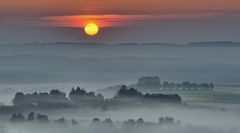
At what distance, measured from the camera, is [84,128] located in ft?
609

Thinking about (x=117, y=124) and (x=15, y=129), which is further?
(x=117, y=124)

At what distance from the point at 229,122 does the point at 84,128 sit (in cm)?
3385

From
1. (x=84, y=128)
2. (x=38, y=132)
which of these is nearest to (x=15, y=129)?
(x=38, y=132)

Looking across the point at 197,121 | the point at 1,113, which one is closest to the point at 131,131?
the point at 197,121

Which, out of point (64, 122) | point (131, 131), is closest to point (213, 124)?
point (131, 131)

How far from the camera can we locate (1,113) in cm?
19500

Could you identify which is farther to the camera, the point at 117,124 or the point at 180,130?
the point at 117,124

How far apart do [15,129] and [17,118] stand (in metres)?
29.6

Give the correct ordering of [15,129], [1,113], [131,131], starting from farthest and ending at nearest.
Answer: [1,113], [131,131], [15,129]

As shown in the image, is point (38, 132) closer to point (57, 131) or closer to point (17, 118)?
point (57, 131)

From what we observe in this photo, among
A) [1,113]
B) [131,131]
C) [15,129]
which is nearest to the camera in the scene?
[15,129]

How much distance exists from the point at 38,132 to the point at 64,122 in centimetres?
2349

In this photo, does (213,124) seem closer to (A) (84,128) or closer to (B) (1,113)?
(A) (84,128)

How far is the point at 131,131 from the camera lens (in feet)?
600
